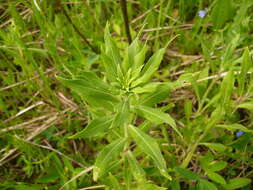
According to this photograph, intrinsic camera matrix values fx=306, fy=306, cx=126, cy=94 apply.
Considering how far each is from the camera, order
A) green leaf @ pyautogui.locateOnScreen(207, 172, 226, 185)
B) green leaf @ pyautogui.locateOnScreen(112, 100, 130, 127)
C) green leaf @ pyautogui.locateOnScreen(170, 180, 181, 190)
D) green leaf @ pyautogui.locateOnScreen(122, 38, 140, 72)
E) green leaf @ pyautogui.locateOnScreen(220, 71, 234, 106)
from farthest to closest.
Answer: green leaf @ pyautogui.locateOnScreen(170, 180, 181, 190)
green leaf @ pyautogui.locateOnScreen(207, 172, 226, 185)
green leaf @ pyautogui.locateOnScreen(220, 71, 234, 106)
green leaf @ pyautogui.locateOnScreen(122, 38, 140, 72)
green leaf @ pyautogui.locateOnScreen(112, 100, 130, 127)

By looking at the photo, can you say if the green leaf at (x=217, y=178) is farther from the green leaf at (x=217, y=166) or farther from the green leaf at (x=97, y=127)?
the green leaf at (x=97, y=127)

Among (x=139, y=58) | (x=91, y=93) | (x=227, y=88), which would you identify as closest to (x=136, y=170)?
(x=91, y=93)

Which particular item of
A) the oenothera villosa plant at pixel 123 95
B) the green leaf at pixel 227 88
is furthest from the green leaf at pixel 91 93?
the green leaf at pixel 227 88

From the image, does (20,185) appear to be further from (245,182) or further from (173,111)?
(245,182)

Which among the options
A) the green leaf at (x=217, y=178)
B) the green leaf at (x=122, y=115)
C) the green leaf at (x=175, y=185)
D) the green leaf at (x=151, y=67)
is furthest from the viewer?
the green leaf at (x=175, y=185)

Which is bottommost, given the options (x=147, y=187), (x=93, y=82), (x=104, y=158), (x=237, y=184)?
(x=237, y=184)

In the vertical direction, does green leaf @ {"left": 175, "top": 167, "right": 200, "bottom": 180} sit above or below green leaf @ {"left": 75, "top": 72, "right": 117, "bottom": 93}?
below

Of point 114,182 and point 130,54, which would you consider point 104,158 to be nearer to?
point 114,182

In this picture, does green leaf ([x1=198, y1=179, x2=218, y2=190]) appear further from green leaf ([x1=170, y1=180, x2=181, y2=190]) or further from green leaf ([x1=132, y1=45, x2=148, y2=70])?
green leaf ([x1=132, y1=45, x2=148, y2=70])

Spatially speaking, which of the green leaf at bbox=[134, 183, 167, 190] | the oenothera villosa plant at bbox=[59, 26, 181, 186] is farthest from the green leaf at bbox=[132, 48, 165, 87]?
the green leaf at bbox=[134, 183, 167, 190]

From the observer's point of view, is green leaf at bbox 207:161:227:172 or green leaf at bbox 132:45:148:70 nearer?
green leaf at bbox 132:45:148:70
